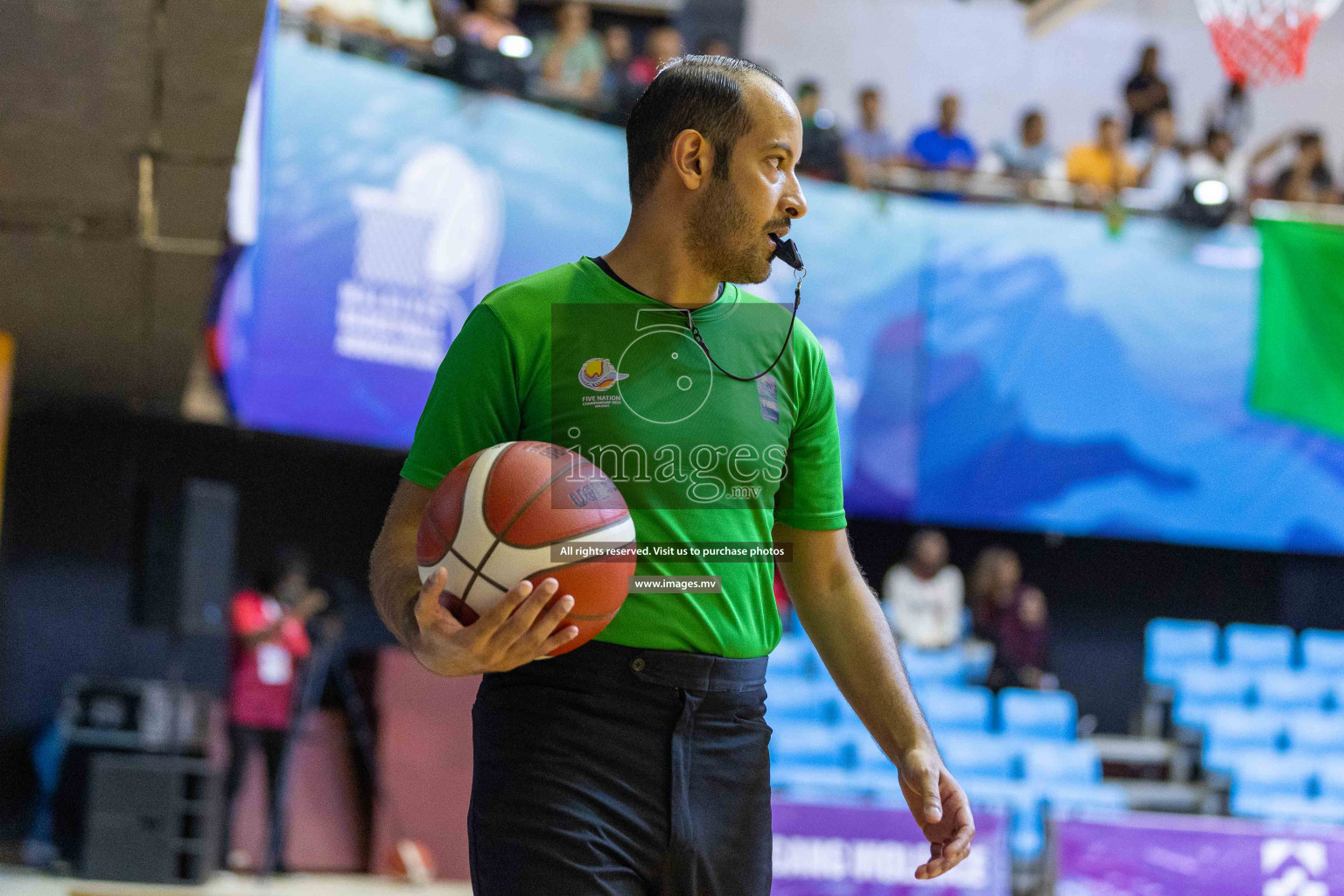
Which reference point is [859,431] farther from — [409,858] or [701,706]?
[701,706]

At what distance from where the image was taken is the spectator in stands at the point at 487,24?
10945 mm

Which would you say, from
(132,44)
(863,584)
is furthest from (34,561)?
(863,584)

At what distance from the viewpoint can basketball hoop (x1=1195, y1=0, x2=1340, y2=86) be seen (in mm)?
8164

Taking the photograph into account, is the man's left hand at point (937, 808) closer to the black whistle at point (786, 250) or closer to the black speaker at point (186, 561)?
the black whistle at point (786, 250)

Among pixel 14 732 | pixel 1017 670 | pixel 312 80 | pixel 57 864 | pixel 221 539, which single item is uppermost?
pixel 312 80

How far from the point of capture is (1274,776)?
35.1ft

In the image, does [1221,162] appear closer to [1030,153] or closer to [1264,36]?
[1030,153]

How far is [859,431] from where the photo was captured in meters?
12.5

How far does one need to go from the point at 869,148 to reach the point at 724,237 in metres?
11.1

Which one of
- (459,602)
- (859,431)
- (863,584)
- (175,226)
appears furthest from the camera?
(859,431)

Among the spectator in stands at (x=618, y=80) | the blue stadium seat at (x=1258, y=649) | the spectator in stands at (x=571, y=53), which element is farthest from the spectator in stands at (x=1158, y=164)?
the spectator in stands at (x=571, y=53)

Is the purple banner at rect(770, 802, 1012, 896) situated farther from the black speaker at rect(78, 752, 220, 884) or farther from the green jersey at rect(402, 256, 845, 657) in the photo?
the green jersey at rect(402, 256, 845, 657)

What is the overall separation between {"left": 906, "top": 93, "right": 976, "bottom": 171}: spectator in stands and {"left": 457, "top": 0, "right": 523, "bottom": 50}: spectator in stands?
13.1 feet

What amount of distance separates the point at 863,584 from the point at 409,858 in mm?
8756
